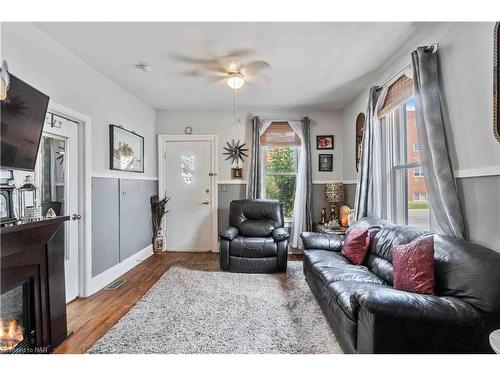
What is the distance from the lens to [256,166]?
14.8 ft

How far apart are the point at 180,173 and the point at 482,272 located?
4209 mm

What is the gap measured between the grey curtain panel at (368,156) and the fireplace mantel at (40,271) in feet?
10.5

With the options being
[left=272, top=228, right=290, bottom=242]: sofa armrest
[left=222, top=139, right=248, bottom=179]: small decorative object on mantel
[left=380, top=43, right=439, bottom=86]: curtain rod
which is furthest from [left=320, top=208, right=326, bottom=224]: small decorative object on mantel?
[left=380, top=43, right=439, bottom=86]: curtain rod

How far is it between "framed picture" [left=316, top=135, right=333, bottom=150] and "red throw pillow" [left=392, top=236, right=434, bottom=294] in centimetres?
297

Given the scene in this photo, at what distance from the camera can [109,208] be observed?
3.29m

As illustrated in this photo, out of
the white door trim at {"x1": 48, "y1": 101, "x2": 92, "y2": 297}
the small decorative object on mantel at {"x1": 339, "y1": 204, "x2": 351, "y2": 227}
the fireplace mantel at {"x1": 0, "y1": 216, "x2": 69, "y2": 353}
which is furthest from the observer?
the small decorative object on mantel at {"x1": 339, "y1": 204, "x2": 351, "y2": 227}

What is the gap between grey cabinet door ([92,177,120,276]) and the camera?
118 inches

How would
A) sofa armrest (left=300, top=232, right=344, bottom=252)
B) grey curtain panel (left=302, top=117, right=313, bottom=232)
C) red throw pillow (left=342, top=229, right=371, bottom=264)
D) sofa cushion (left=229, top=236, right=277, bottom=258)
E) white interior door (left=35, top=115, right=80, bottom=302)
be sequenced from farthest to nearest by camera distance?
1. grey curtain panel (left=302, top=117, right=313, bottom=232)
2. sofa cushion (left=229, top=236, right=277, bottom=258)
3. sofa armrest (left=300, top=232, right=344, bottom=252)
4. red throw pillow (left=342, top=229, right=371, bottom=264)
5. white interior door (left=35, top=115, right=80, bottom=302)

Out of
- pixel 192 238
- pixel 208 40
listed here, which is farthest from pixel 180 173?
pixel 208 40

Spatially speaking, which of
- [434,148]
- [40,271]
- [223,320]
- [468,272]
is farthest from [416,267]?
[40,271]

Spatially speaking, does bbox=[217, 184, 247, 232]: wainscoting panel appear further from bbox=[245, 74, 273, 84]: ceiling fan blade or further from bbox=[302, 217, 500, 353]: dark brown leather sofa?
bbox=[302, 217, 500, 353]: dark brown leather sofa

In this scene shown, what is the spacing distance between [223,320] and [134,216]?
235 centimetres

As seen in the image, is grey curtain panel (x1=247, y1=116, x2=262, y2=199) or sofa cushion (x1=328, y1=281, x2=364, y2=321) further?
grey curtain panel (x1=247, y1=116, x2=262, y2=199)

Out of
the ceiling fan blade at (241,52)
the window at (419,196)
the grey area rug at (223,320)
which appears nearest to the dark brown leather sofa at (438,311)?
the grey area rug at (223,320)
